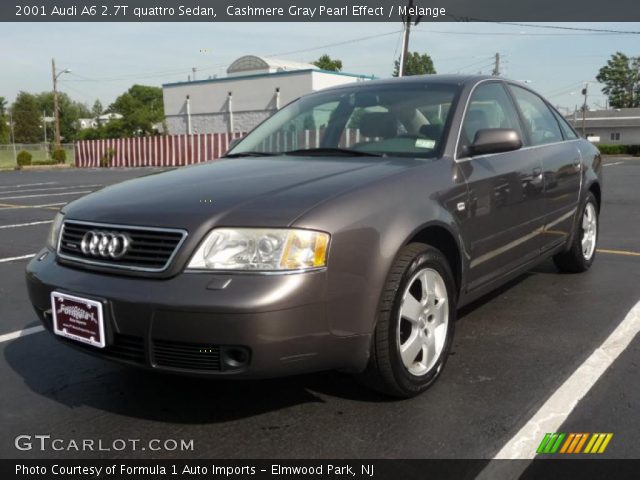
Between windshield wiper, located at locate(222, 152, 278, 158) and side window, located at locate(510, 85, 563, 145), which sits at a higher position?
side window, located at locate(510, 85, 563, 145)

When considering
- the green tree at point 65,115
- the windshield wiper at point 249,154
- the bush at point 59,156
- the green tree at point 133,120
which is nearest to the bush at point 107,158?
the bush at point 59,156

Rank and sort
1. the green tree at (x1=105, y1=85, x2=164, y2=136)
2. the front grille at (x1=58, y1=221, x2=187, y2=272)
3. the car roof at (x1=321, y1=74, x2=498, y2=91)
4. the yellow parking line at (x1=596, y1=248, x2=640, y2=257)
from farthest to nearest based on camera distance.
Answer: the green tree at (x1=105, y1=85, x2=164, y2=136)
the yellow parking line at (x1=596, y1=248, x2=640, y2=257)
the car roof at (x1=321, y1=74, x2=498, y2=91)
the front grille at (x1=58, y1=221, x2=187, y2=272)

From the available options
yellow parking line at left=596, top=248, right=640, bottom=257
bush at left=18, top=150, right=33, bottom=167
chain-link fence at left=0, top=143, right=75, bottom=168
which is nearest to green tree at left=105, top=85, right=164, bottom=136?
chain-link fence at left=0, top=143, right=75, bottom=168

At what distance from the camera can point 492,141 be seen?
10.7 feet

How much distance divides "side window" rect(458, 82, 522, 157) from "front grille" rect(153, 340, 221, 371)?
68.1 inches

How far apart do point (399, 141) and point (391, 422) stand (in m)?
1.54

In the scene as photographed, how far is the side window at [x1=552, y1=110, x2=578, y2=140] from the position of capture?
193 inches

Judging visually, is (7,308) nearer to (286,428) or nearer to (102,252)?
(102,252)

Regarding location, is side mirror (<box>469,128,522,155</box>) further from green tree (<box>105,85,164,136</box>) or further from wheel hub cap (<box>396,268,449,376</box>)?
→ green tree (<box>105,85,164,136</box>)

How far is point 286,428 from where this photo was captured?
2557 millimetres

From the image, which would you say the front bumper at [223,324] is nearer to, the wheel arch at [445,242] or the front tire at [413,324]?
the front tire at [413,324]

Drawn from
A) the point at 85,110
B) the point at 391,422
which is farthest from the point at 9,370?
the point at 85,110

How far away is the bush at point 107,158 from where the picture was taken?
115 feet

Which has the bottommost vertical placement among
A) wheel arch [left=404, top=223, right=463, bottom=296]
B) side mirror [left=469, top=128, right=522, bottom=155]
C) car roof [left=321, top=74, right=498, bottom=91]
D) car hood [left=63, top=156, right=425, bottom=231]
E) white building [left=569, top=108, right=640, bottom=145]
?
wheel arch [left=404, top=223, right=463, bottom=296]
